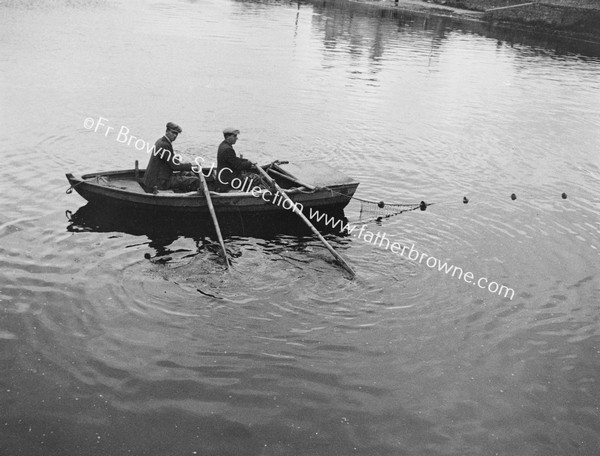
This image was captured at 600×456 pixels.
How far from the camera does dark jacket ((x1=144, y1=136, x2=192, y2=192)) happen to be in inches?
556

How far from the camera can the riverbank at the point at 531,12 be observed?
6169 centimetres

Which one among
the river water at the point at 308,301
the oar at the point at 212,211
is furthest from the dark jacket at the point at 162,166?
the river water at the point at 308,301

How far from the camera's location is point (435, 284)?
41.8 ft

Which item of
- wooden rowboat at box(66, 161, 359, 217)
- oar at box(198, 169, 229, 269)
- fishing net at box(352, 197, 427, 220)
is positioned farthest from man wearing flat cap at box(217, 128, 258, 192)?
fishing net at box(352, 197, 427, 220)

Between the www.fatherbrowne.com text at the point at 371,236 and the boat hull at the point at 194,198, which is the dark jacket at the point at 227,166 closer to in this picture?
the www.fatherbrowne.com text at the point at 371,236

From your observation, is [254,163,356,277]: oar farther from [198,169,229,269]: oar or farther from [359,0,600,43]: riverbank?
[359,0,600,43]: riverbank

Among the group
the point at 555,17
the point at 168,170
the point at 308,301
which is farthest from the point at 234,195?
the point at 555,17

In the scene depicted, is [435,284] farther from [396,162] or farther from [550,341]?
[396,162]

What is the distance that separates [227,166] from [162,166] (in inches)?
65.1

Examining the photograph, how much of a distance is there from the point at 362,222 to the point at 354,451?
819 cm

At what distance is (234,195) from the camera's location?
14.3 metres

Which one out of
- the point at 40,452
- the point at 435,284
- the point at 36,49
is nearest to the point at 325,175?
the point at 435,284

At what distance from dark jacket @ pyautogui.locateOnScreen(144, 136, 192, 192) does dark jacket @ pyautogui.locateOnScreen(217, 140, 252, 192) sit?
81cm

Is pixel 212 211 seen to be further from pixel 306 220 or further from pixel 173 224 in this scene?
pixel 306 220
